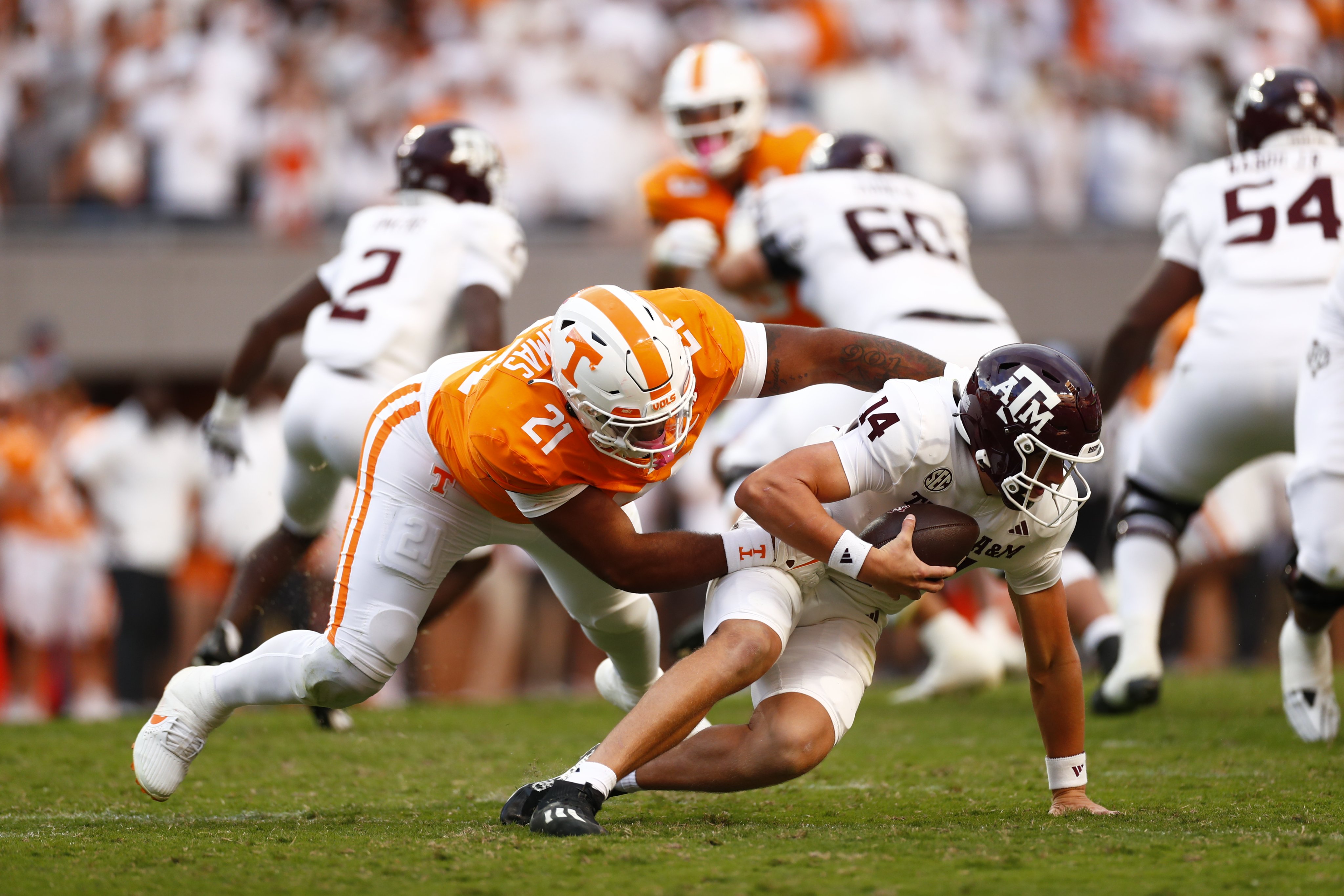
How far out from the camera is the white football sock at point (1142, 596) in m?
5.51

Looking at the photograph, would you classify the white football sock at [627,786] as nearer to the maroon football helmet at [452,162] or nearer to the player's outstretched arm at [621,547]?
the player's outstretched arm at [621,547]

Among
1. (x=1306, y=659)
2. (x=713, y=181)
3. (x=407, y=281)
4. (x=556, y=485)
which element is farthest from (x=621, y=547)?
(x=713, y=181)

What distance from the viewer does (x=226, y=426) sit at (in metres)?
5.72

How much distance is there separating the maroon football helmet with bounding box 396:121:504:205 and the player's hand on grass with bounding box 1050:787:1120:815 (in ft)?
10.2

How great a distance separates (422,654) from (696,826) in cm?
485

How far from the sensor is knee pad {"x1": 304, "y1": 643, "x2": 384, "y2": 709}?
373cm

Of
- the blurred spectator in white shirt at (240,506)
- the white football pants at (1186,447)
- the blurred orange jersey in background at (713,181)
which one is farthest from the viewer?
the blurred spectator in white shirt at (240,506)

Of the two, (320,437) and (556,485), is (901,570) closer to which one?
(556,485)

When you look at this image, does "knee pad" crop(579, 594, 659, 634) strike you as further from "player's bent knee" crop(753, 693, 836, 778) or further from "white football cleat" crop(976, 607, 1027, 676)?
"white football cleat" crop(976, 607, 1027, 676)

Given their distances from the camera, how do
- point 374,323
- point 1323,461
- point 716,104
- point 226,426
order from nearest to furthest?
point 1323,461
point 374,323
point 226,426
point 716,104

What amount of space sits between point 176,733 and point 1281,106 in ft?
13.1

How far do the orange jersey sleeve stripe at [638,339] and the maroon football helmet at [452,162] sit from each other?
7.81 ft

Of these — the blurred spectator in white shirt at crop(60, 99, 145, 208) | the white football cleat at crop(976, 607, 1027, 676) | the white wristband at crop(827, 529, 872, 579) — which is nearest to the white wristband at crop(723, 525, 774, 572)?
the white wristband at crop(827, 529, 872, 579)

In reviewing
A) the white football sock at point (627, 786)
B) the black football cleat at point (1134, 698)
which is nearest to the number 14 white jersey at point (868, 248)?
the black football cleat at point (1134, 698)
